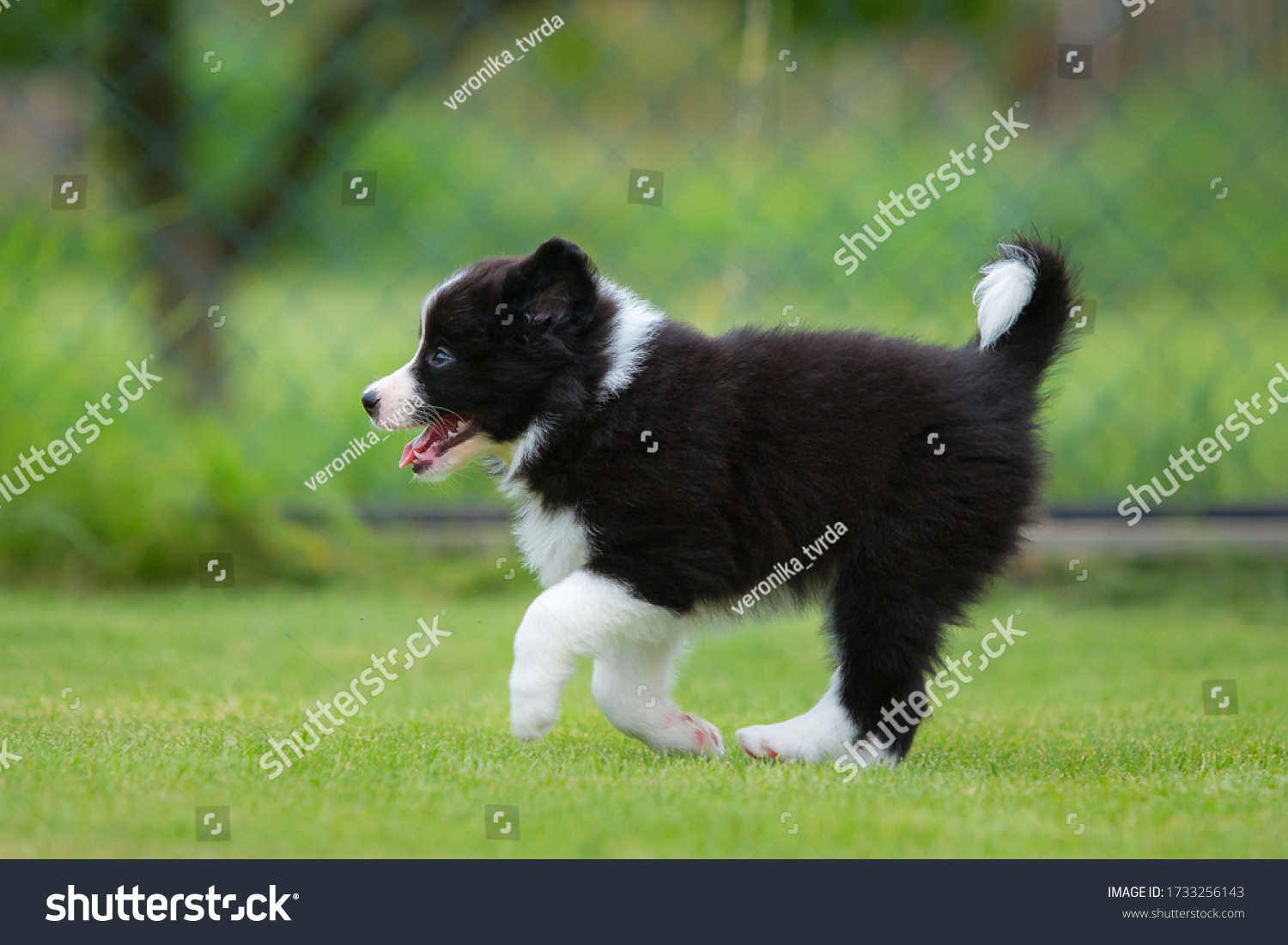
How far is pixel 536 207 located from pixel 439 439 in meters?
3.91

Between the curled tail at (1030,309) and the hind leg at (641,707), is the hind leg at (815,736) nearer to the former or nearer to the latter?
the hind leg at (641,707)

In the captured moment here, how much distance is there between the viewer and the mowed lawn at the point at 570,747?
8.18 feet

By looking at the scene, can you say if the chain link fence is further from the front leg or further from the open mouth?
the front leg

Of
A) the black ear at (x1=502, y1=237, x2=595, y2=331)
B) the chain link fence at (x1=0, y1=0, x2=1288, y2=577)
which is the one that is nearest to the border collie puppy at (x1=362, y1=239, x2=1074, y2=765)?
the black ear at (x1=502, y1=237, x2=595, y2=331)

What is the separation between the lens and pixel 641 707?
3.26 m

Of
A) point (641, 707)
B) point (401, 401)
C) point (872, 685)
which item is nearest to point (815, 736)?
point (872, 685)

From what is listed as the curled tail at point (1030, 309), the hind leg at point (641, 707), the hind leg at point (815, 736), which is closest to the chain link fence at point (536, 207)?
the curled tail at point (1030, 309)

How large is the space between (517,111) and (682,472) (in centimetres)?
482

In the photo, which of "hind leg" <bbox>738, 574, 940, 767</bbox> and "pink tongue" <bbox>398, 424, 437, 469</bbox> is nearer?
"hind leg" <bbox>738, 574, 940, 767</bbox>

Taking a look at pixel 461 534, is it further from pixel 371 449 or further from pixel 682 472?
pixel 682 472

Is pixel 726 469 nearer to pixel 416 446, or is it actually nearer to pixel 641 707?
pixel 641 707

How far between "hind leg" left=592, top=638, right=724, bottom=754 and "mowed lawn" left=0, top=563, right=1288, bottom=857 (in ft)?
0.24

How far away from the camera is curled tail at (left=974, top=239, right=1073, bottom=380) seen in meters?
3.46

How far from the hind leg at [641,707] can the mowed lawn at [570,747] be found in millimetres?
72
